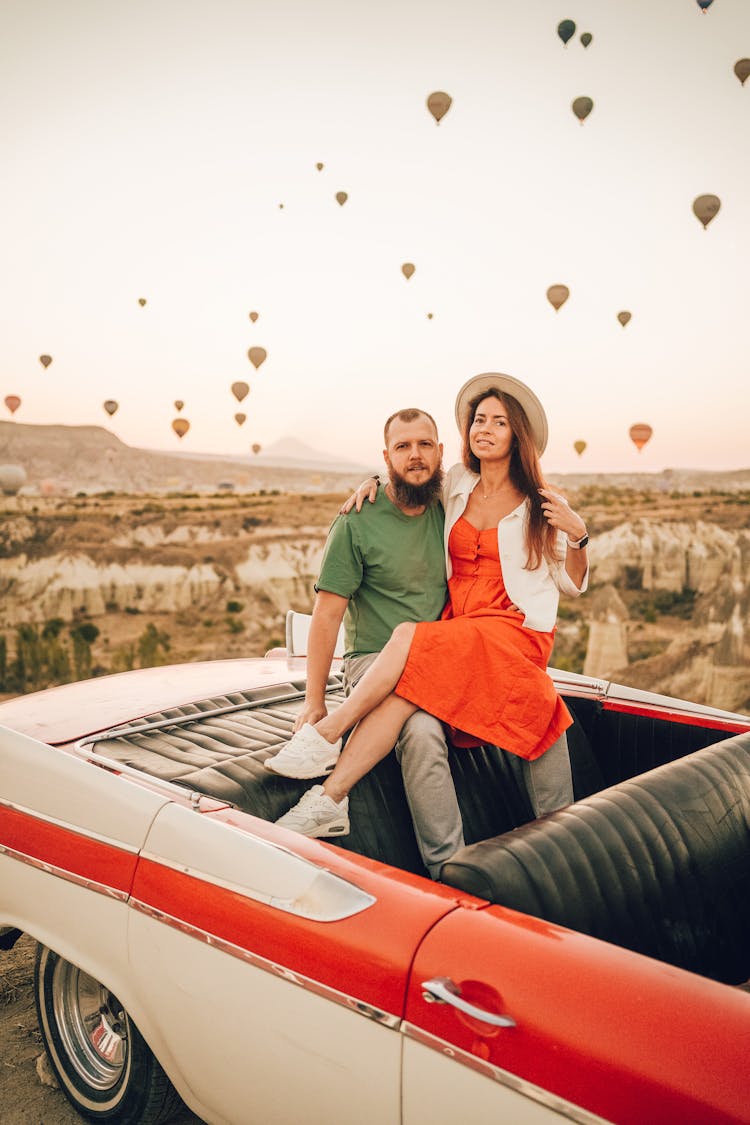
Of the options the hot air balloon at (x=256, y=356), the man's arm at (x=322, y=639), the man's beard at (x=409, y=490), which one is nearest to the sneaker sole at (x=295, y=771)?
the man's arm at (x=322, y=639)

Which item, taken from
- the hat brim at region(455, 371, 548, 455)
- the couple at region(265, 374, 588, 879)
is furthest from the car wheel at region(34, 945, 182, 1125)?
the hat brim at region(455, 371, 548, 455)

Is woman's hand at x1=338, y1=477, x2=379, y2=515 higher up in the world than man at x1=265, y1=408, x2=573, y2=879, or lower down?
higher up

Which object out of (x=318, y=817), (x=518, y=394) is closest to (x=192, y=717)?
(x=318, y=817)

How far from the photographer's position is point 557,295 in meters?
24.3

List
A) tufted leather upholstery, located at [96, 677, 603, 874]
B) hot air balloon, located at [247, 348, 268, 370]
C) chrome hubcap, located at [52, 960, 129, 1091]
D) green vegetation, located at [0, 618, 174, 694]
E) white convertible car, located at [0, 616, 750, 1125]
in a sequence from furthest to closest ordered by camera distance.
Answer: hot air balloon, located at [247, 348, 268, 370] → green vegetation, located at [0, 618, 174, 694] → tufted leather upholstery, located at [96, 677, 603, 874] → chrome hubcap, located at [52, 960, 129, 1091] → white convertible car, located at [0, 616, 750, 1125]

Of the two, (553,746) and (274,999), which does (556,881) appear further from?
(553,746)

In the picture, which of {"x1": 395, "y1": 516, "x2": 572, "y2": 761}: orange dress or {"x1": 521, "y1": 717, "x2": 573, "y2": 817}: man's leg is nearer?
{"x1": 395, "y1": 516, "x2": 572, "y2": 761}: orange dress

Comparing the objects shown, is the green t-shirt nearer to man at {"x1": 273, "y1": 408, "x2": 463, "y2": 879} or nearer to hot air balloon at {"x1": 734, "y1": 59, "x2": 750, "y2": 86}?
man at {"x1": 273, "y1": 408, "x2": 463, "y2": 879}

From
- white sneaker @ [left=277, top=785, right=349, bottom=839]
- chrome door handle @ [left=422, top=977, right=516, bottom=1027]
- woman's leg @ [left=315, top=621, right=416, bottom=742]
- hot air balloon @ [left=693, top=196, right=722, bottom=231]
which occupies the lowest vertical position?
white sneaker @ [left=277, top=785, right=349, bottom=839]

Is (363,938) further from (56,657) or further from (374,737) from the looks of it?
(56,657)

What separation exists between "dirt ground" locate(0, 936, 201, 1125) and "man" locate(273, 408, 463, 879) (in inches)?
51.7

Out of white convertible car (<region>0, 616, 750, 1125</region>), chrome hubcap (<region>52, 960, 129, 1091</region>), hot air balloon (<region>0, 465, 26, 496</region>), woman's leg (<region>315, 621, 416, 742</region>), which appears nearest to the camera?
white convertible car (<region>0, 616, 750, 1125</region>)

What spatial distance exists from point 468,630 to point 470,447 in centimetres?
72

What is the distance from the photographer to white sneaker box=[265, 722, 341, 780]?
8.84 ft
